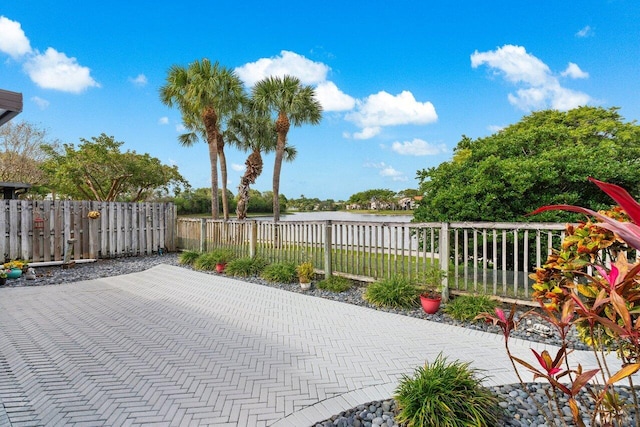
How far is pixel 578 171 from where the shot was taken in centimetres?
560

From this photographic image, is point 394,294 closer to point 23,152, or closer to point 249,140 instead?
point 249,140

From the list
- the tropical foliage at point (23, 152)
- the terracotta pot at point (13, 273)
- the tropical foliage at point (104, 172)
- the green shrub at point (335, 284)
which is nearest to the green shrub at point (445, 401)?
the green shrub at point (335, 284)

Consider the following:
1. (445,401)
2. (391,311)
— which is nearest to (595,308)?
(445,401)

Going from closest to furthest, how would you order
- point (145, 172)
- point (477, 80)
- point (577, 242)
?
1. point (577, 242)
2. point (477, 80)
3. point (145, 172)

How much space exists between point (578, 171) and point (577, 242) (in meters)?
3.80

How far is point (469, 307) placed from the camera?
468 centimetres

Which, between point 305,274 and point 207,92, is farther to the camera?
point 207,92

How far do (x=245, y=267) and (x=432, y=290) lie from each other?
4549 millimetres

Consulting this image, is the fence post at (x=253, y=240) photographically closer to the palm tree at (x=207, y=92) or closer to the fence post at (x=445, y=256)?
the fence post at (x=445, y=256)

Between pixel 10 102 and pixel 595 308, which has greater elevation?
pixel 10 102

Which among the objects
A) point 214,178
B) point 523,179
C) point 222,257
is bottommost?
point 222,257

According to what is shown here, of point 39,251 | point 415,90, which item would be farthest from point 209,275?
point 415,90

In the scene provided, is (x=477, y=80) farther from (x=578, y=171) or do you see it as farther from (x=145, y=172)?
(x=145, y=172)

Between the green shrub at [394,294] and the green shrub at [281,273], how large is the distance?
86.1 inches
